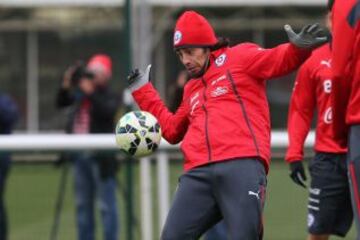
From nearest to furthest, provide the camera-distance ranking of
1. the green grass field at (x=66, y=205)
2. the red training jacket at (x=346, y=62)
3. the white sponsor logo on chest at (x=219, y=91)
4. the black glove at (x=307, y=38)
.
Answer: the red training jacket at (x=346, y=62) → the black glove at (x=307, y=38) → the white sponsor logo on chest at (x=219, y=91) → the green grass field at (x=66, y=205)

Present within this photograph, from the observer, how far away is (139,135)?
6727mm

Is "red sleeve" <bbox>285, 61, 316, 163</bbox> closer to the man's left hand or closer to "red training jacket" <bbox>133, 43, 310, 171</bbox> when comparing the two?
"red training jacket" <bbox>133, 43, 310, 171</bbox>

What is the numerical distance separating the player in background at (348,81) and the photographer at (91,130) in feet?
11.0

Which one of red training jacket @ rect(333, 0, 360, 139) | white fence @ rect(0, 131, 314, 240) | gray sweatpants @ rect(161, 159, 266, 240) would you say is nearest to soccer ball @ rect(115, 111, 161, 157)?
gray sweatpants @ rect(161, 159, 266, 240)

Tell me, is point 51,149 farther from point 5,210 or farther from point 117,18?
point 117,18

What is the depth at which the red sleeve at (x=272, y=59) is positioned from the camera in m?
6.07

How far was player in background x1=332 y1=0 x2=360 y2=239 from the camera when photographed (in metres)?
5.54

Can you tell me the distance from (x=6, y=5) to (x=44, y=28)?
1.66 metres

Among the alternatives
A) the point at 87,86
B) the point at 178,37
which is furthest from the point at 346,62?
the point at 87,86

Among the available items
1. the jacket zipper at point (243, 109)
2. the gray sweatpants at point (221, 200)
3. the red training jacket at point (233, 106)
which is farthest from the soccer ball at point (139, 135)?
the jacket zipper at point (243, 109)

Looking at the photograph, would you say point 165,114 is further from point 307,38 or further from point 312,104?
point 312,104

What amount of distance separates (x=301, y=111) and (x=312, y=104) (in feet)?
→ 0.32

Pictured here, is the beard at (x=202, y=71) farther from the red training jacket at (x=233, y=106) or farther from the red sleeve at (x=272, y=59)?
the red sleeve at (x=272, y=59)

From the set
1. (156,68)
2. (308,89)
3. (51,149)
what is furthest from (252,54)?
(156,68)
